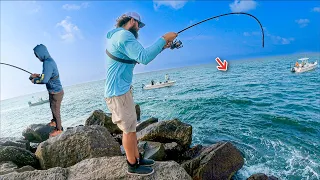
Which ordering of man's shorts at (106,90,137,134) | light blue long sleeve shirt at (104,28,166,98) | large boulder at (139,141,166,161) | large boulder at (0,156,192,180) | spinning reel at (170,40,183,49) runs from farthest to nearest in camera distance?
1. large boulder at (139,141,166,161)
2. spinning reel at (170,40,183,49)
3. large boulder at (0,156,192,180)
4. man's shorts at (106,90,137,134)
5. light blue long sleeve shirt at (104,28,166,98)

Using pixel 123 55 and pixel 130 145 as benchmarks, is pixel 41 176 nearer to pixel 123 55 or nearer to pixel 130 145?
pixel 130 145

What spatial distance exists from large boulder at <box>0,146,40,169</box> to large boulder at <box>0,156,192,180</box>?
6.49 feet

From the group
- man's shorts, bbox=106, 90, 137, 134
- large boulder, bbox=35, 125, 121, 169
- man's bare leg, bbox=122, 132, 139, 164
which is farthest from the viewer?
large boulder, bbox=35, 125, 121, 169

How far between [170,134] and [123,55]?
5.73 m

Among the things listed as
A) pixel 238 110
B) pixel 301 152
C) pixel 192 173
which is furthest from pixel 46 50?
pixel 238 110

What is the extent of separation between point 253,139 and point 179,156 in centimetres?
525

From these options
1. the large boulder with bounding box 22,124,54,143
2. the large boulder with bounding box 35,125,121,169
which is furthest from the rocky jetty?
the large boulder with bounding box 22,124,54,143

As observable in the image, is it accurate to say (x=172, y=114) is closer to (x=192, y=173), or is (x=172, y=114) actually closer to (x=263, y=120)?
(x=263, y=120)

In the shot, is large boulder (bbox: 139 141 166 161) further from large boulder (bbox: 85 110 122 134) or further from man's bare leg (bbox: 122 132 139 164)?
large boulder (bbox: 85 110 122 134)

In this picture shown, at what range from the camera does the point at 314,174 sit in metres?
7.65

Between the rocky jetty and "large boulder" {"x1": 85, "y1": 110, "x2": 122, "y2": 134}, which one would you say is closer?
the rocky jetty

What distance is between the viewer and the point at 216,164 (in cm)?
647

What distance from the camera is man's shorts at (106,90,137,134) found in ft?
11.6

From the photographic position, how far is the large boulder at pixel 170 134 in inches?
336
